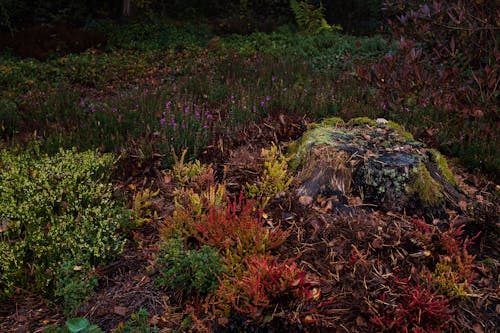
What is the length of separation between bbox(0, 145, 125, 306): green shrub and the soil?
0.14 m

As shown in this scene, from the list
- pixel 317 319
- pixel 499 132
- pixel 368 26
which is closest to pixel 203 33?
pixel 368 26

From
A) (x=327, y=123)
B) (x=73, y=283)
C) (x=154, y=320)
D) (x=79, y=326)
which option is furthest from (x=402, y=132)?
(x=79, y=326)

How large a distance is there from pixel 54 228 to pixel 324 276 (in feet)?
6.14

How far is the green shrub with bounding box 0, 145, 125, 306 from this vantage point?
2.90m

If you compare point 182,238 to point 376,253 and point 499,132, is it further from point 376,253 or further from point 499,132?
point 499,132

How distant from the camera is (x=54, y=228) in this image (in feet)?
9.86

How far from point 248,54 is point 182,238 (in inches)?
292

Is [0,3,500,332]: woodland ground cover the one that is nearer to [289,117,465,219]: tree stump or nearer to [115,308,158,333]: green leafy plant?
[115,308,158,333]: green leafy plant

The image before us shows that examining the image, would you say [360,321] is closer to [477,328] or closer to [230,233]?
[477,328]

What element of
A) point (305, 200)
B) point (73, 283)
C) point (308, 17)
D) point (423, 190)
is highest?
point (308, 17)

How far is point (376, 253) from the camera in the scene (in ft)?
9.73

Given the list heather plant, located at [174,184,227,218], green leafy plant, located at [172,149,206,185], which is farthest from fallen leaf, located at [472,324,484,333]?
green leafy plant, located at [172,149,206,185]

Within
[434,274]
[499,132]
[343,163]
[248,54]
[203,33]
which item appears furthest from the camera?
[203,33]

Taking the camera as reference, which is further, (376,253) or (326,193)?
(326,193)
